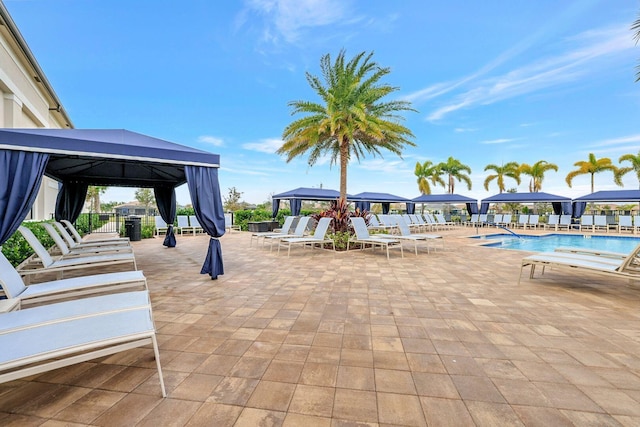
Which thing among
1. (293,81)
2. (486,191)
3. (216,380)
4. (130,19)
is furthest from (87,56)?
(486,191)

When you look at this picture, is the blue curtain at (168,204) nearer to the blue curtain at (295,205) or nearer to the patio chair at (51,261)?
the patio chair at (51,261)

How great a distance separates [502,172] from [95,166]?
104 feet

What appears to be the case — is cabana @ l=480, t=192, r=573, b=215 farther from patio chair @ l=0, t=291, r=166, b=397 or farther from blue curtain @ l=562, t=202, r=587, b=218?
patio chair @ l=0, t=291, r=166, b=397

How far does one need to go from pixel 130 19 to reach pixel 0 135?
10910mm

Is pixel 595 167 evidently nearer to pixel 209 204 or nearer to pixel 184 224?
pixel 209 204

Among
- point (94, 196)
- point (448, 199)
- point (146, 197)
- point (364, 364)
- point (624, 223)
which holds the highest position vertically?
point (146, 197)

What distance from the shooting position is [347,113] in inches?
402

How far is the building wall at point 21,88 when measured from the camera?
7.03m

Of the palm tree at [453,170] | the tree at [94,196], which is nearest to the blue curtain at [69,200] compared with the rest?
the tree at [94,196]

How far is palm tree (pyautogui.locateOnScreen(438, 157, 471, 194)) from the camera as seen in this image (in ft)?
91.7

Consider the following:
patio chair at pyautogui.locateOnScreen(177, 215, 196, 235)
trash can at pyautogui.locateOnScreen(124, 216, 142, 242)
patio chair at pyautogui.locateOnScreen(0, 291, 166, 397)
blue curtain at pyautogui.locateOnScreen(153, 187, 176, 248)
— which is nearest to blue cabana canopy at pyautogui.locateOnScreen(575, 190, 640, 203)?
blue curtain at pyautogui.locateOnScreen(153, 187, 176, 248)

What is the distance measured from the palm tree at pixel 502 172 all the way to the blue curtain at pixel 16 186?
107 ft

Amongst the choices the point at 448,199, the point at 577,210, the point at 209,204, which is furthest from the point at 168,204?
the point at 577,210

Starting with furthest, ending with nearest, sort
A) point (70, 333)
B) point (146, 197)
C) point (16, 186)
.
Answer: point (146, 197) < point (16, 186) < point (70, 333)
